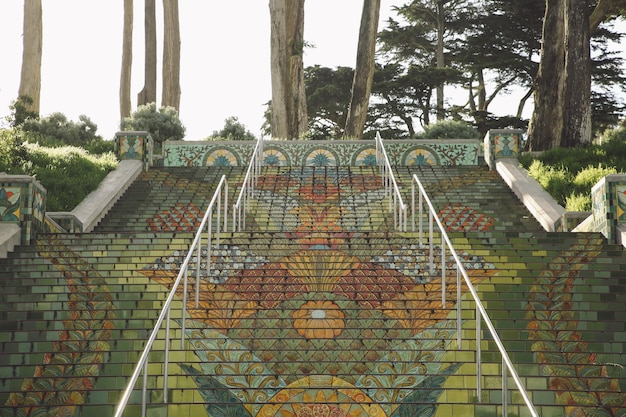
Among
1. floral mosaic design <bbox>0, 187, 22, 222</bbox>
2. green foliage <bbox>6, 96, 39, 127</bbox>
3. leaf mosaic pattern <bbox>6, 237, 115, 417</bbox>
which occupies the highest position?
green foliage <bbox>6, 96, 39, 127</bbox>

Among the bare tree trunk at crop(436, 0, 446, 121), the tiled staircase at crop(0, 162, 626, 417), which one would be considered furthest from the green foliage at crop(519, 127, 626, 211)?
the bare tree trunk at crop(436, 0, 446, 121)

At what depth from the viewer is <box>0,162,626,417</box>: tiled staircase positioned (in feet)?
23.9

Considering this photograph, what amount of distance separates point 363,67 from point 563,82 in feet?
17.3

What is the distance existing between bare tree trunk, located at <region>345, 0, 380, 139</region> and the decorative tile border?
5149 mm

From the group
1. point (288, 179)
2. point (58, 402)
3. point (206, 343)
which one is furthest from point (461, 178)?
point (58, 402)

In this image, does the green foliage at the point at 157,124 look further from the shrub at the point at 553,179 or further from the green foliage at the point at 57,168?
the shrub at the point at 553,179

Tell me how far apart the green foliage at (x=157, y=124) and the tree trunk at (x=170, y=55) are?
616cm

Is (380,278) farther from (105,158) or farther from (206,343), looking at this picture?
(105,158)

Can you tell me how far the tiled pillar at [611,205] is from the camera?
10508mm

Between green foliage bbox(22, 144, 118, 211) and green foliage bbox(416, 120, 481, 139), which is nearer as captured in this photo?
green foliage bbox(22, 144, 118, 211)

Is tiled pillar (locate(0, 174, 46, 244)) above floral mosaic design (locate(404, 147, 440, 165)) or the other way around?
the other way around

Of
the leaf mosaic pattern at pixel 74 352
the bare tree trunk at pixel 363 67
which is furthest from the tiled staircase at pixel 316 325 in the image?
the bare tree trunk at pixel 363 67

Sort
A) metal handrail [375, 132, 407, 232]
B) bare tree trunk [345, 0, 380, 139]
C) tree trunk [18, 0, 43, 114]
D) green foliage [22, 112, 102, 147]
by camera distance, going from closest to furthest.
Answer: metal handrail [375, 132, 407, 232], bare tree trunk [345, 0, 380, 139], green foliage [22, 112, 102, 147], tree trunk [18, 0, 43, 114]

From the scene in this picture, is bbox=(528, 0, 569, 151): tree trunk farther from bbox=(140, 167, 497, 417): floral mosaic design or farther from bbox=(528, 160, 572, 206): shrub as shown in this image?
bbox=(140, 167, 497, 417): floral mosaic design
